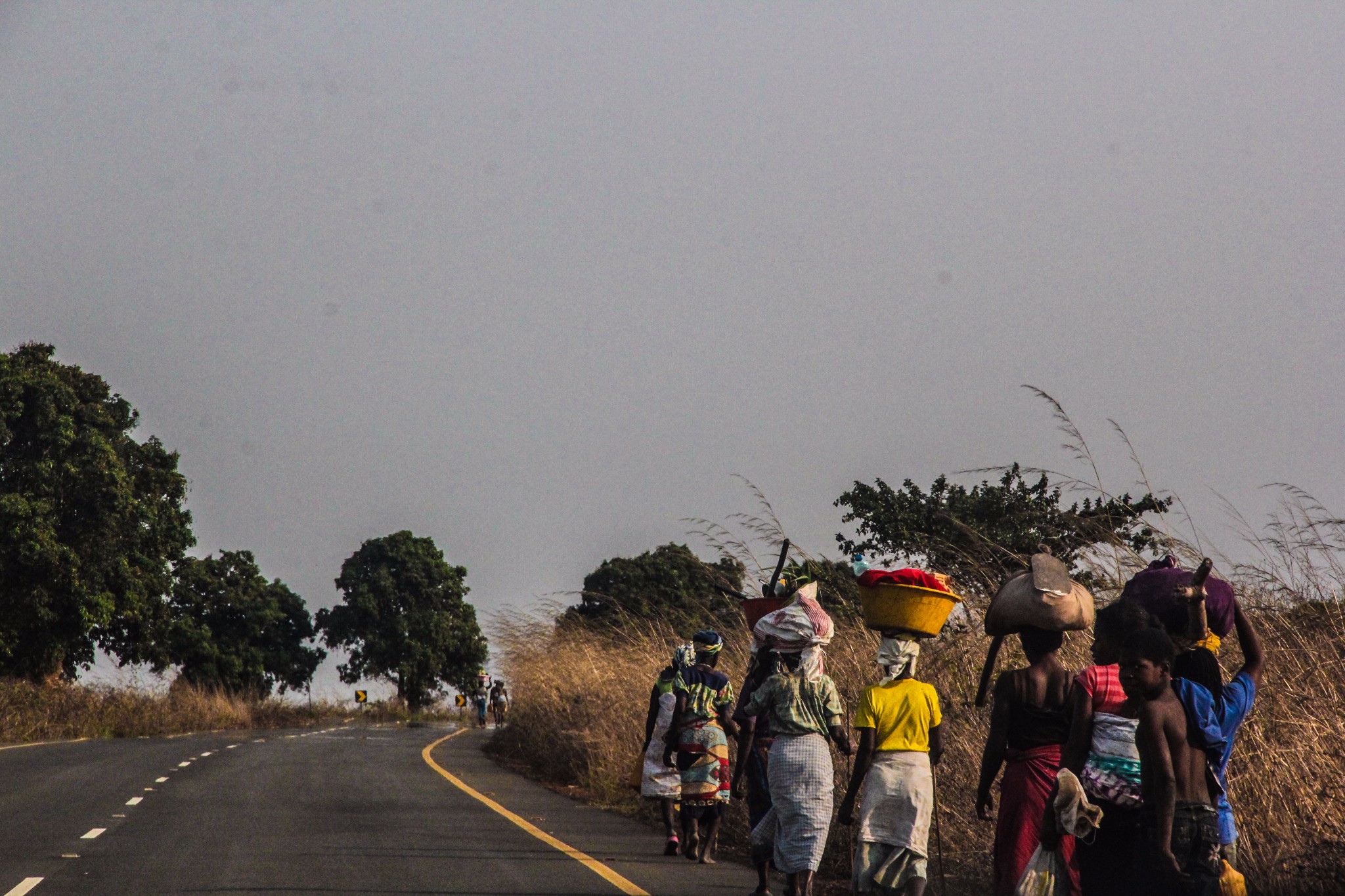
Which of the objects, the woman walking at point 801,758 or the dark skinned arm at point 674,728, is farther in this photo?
A: the dark skinned arm at point 674,728

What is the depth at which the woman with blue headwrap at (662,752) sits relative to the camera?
13.7 meters

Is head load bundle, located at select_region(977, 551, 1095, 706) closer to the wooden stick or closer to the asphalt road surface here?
the wooden stick

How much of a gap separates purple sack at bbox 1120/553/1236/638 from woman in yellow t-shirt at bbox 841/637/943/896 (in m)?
2.29

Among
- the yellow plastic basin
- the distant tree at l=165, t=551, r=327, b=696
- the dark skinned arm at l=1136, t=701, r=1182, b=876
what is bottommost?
the dark skinned arm at l=1136, t=701, r=1182, b=876

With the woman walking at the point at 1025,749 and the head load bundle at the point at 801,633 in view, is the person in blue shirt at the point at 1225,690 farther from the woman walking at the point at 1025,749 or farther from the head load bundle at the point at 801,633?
the head load bundle at the point at 801,633

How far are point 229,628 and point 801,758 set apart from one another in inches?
2331

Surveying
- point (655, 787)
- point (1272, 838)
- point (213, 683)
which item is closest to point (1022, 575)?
point (1272, 838)

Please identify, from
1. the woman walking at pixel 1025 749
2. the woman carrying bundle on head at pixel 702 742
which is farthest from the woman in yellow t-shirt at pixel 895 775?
the woman carrying bundle on head at pixel 702 742

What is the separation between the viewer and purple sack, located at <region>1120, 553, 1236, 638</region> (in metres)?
6.39

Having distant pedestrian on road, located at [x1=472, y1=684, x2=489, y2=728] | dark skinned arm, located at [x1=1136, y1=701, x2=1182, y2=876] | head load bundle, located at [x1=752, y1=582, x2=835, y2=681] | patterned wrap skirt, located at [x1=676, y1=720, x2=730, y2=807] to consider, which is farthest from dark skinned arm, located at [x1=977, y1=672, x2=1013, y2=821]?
distant pedestrian on road, located at [x1=472, y1=684, x2=489, y2=728]

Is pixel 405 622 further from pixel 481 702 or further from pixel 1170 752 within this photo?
pixel 1170 752

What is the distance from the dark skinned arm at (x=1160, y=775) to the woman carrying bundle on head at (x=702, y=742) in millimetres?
7447

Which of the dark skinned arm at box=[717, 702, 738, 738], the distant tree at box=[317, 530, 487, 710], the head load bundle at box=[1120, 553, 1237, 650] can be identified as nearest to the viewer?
the head load bundle at box=[1120, 553, 1237, 650]

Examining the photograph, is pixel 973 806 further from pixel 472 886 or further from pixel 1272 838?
pixel 472 886
